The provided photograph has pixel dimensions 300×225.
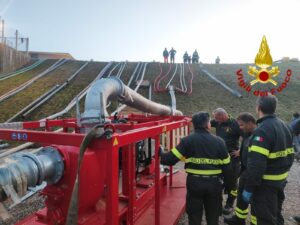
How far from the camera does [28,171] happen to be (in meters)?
2.07

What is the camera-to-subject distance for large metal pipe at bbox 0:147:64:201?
6.41 feet

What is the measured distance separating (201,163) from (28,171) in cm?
196

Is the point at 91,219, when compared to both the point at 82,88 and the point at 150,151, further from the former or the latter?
the point at 82,88

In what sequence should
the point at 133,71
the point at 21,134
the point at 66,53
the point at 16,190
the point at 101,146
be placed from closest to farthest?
the point at 16,190
the point at 101,146
the point at 21,134
the point at 133,71
the point at 66,53

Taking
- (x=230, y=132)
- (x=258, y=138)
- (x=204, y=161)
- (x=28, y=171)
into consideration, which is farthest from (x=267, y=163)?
(x=28, y=171)

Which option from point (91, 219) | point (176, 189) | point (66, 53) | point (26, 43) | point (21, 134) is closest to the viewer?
point (21, 134)

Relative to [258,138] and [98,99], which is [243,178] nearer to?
[258,138]

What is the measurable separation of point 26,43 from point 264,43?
2046 centimetres

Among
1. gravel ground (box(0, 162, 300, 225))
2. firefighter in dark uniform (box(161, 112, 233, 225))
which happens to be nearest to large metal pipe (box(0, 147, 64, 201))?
firefighter in dark uniform (box(161, 112, 233, 225))

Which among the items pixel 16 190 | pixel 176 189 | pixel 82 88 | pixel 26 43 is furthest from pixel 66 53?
pixel 16 190

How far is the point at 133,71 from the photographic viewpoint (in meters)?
18.8

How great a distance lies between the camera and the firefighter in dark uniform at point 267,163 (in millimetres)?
3146

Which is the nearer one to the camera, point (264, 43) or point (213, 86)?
point (264, 43)

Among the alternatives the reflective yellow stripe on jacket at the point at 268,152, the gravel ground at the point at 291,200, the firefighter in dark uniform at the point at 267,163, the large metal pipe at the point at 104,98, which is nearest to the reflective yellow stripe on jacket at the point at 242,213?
the gravel ground at the point at 291,200
